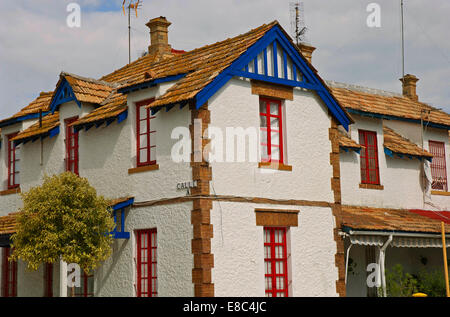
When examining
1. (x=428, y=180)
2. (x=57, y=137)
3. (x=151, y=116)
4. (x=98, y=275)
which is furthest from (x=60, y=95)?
(x=428, y=180)

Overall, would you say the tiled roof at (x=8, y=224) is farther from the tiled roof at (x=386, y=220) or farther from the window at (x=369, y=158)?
the window at (x=369, y=158)

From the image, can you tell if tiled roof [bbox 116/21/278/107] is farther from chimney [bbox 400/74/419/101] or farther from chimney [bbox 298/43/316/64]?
chimney [bbox 400/74/419/101]

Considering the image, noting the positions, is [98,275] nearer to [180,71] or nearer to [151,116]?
[151,116]

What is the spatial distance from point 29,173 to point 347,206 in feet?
31.8

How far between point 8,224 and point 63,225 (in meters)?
4.10


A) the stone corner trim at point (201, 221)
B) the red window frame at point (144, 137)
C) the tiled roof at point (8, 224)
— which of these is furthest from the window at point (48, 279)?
the stone corner trim at point (201, 221)

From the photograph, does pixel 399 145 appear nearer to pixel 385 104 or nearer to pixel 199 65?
pixel 385 104

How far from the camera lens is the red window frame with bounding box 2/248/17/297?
23.1 metres

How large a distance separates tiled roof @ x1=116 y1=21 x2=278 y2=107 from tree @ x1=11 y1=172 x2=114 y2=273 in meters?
2.80

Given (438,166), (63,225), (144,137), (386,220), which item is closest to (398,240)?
(386,220)

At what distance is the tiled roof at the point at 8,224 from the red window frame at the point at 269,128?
685 centimetres

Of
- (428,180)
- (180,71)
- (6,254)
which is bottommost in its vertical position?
(6,254)

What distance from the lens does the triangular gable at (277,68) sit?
60.1ft

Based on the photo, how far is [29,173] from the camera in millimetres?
22828
